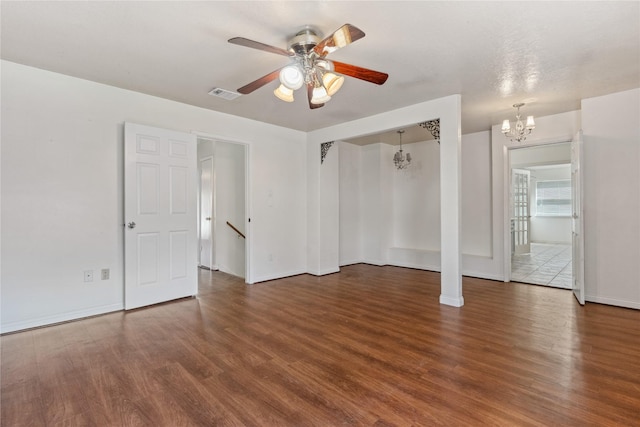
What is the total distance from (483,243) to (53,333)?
5.76 metres

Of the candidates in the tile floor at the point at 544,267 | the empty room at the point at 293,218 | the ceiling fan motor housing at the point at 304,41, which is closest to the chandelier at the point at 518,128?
the empty room at the point at 293,218

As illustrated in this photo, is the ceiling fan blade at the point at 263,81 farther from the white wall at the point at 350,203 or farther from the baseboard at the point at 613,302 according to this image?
the baseboard at the point at 613,302

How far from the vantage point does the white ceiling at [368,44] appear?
2.02 meters

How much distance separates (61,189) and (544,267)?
7.38 meters

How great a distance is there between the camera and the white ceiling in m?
2.02

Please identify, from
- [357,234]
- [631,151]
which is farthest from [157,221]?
[631,151]

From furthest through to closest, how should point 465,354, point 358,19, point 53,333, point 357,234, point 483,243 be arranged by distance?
point 357,234 → point 483,243 → point 53,333 → point 465,354 → point 358,19

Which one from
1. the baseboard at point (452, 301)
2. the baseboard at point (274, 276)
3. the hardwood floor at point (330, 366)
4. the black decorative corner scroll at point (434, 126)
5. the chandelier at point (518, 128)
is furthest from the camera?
the baseboard at point (274, 276)

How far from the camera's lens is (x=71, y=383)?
6.48ft

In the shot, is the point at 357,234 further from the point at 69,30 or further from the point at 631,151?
the point at 69,30

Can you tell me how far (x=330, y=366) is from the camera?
7.09ft

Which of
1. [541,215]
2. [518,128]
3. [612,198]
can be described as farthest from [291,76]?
[541,215]

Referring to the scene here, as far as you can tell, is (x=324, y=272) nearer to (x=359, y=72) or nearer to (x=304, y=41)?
(x=359, y=72)

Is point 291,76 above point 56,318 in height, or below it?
above
